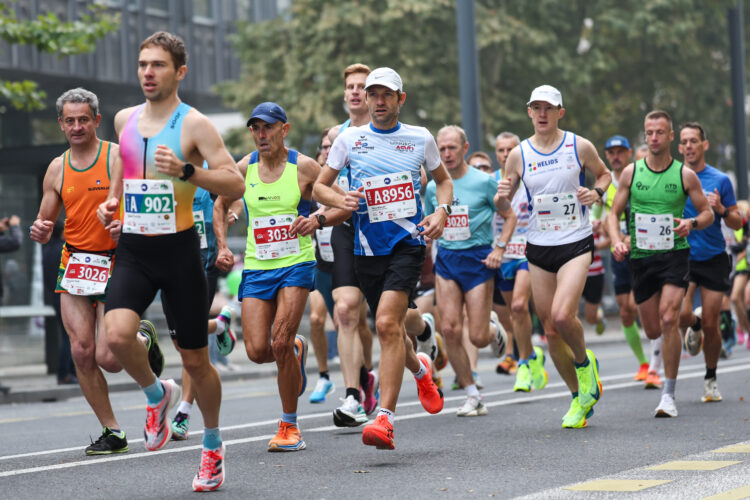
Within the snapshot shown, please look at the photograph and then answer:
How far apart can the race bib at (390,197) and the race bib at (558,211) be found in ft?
5.27

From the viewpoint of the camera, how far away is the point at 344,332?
953 cm

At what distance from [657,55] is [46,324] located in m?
20.2

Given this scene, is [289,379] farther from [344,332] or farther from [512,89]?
[512,89]

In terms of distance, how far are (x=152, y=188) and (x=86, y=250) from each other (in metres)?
1.97

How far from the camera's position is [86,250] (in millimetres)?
8148

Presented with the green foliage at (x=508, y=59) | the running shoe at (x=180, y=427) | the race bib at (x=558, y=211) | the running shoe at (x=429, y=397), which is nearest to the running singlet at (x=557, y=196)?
the race bib at (x=558, y=211)


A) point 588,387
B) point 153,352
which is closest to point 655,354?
point 588,387

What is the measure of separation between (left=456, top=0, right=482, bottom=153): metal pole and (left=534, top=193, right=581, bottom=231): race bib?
952cm

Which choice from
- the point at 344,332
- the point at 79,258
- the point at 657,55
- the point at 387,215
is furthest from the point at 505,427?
the point at 657,55

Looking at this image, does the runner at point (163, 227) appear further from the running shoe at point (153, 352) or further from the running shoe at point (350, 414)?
the running shoe at point (350, 414)

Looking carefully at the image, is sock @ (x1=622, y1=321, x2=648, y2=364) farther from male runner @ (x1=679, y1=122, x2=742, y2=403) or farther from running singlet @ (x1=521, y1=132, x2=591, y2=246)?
running singlet @ (x1=521, y1=132, x2=591, y2=246)

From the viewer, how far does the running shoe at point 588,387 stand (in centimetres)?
897

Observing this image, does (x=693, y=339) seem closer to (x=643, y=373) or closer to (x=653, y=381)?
(x=653, y=381)

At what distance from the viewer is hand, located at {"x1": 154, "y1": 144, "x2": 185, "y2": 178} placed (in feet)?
19.6
